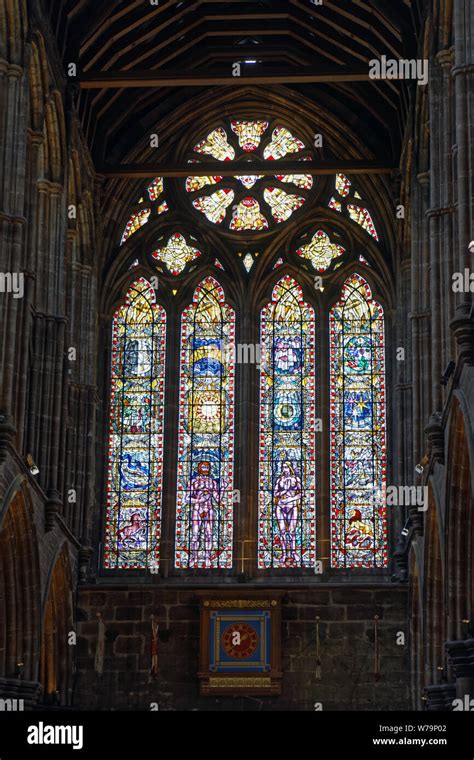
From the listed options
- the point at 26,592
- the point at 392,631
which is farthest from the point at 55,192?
the point at 392,631

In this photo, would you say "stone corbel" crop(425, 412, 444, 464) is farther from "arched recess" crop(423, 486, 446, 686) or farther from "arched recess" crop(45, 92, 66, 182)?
"arched recess" crop(45, 92, 66, 182)

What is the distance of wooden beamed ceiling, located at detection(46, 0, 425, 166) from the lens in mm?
29234

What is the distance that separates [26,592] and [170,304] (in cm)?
940

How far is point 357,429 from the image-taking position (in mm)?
32438

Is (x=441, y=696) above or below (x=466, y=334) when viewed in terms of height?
below

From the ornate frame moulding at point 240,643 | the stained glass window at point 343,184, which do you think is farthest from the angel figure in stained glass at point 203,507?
the stained glass window at point 343,184

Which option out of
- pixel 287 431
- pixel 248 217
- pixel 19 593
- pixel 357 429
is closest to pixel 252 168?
pixel 248 217

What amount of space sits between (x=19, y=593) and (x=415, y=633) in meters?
7.46

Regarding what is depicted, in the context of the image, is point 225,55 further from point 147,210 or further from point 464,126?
point 464,126

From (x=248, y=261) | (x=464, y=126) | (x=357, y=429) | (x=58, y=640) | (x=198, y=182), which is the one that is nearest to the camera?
(x=464, y=126)

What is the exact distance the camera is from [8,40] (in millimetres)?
25422

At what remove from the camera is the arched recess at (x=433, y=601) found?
25703 millimetres

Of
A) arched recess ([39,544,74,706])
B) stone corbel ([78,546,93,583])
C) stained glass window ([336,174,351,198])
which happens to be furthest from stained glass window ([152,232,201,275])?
arched recess ([39,544,74,706])

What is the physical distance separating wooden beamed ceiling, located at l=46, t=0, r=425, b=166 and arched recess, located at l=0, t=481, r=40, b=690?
8497 millimetres
